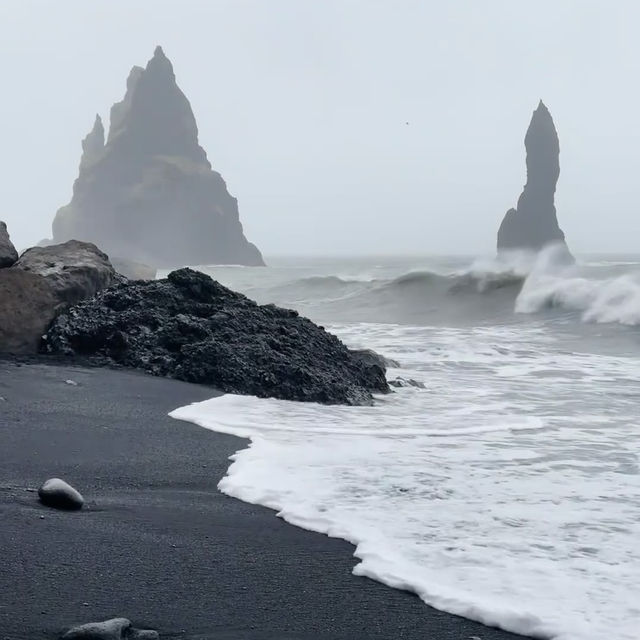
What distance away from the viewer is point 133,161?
352 ft

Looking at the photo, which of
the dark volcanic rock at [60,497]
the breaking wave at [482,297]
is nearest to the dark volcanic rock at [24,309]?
the dark volcanic rock at [60,497]

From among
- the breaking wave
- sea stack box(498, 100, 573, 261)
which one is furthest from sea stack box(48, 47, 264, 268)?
the breaking wave

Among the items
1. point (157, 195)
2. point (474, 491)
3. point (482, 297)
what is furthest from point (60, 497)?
point (157, 195)

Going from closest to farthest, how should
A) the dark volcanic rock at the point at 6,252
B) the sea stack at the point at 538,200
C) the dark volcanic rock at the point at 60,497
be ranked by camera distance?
the dark volcanic rock at the point at 60,497 → the dark volcanic rock at the point at 6,252 → the sea stack at the point at 538,200

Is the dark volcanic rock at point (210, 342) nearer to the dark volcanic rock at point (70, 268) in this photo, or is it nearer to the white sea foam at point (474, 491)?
the dark volcanic rock at point (70, 268)

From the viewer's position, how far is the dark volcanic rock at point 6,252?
25.1 ft

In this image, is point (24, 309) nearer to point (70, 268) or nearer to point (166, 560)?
point (70, 268)

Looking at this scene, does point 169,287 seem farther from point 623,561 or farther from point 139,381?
point 623,561

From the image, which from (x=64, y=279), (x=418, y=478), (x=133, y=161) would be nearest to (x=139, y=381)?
(x=64, y=279)

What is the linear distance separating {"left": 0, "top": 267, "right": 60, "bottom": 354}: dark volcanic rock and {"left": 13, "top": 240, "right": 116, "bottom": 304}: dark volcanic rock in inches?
4.9

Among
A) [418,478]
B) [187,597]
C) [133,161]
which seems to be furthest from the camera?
[133,161]

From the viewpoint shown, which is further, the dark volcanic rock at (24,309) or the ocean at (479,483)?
the dark volcanic rock at (24,309)

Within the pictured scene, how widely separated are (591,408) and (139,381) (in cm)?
406

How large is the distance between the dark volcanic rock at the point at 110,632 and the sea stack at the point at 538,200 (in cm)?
5315
